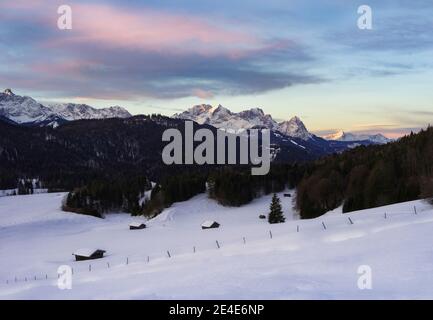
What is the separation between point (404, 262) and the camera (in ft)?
74.5

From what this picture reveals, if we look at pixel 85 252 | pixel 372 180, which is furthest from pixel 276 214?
pixel 85 252

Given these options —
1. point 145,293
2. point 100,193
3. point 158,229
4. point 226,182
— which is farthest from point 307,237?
point 100,193

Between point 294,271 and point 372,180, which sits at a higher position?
point 372,180

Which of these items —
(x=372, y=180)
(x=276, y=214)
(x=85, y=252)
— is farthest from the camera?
(x=372, y=180)

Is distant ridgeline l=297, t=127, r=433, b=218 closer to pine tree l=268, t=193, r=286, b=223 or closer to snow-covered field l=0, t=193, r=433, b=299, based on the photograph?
pine tree l=268, t=193, r=286, b=223

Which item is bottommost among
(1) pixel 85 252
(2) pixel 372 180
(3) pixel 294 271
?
(1) pixel 85 252

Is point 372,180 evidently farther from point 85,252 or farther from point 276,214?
→ point 85,252

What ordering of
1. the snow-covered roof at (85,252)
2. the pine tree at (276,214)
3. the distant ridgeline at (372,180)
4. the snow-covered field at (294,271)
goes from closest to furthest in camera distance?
1. the snow-covered field at (294,271)
2. the snow-covered roof at (85,252)
3. the pine tree at (276,214)
4. the distant ridgeline at (372,180)

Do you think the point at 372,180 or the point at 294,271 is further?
the point at 372,180

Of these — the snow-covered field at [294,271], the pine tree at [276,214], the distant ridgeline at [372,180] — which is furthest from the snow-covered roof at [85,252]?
the distant ridgeline at [372,180]

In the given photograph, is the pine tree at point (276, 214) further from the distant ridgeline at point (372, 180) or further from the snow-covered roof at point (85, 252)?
the snow-covered roof at point (85, 252)

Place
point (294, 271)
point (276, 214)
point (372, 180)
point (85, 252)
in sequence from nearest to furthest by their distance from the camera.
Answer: point (294, 271), point (85, 252), point (276, 214), point (372, 180)

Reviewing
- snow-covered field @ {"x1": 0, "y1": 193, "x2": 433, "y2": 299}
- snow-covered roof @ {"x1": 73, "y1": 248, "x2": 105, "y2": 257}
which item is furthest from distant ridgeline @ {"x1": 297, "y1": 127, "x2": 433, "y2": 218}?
snow-covered roof @ {"x1": 73, "y1": 248, "x2": 105, "y2": 257}
